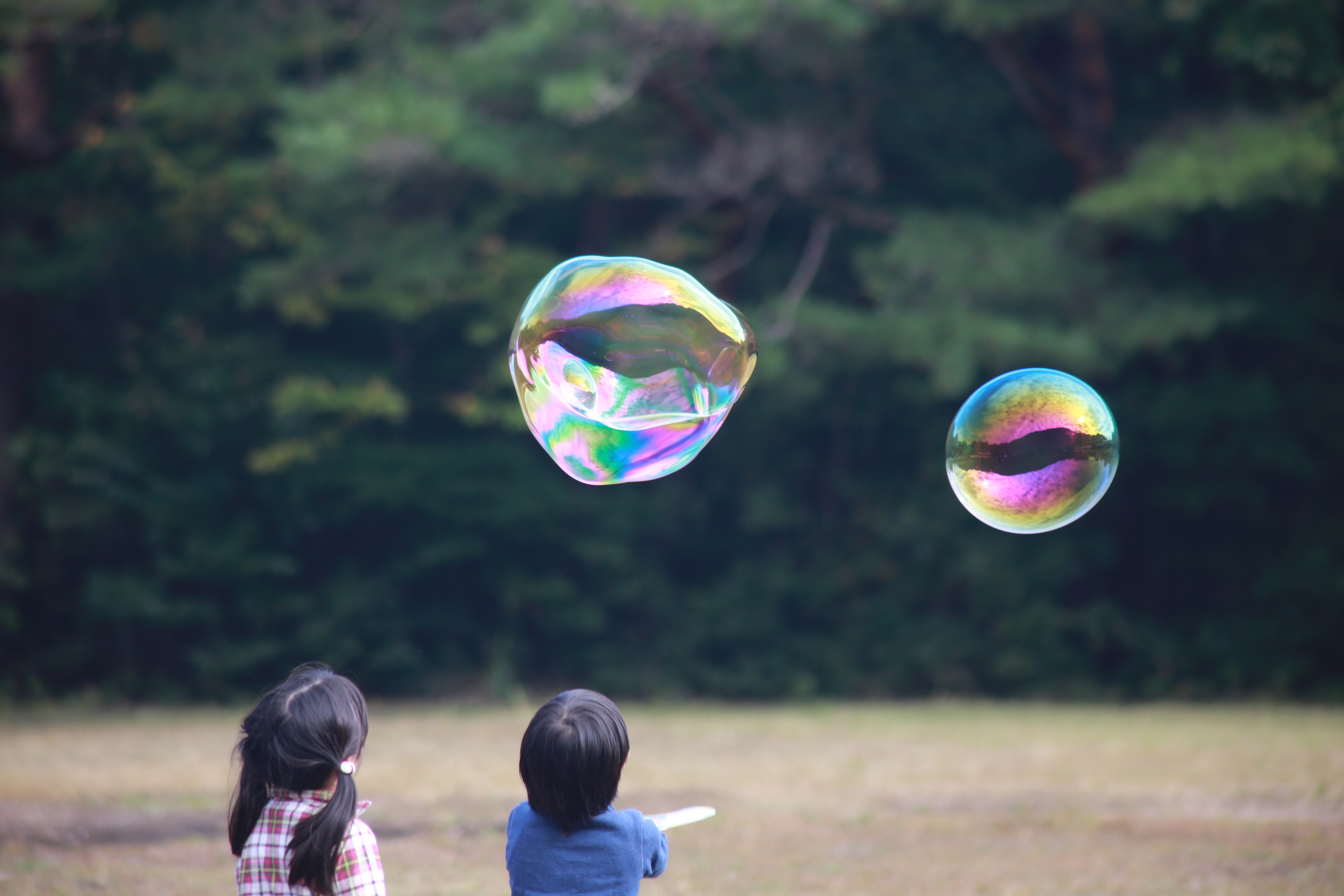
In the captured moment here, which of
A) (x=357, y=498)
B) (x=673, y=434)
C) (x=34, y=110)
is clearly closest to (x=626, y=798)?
(x=673, y=434)

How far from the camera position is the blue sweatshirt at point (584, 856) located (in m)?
2.41

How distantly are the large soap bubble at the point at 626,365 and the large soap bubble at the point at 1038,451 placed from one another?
0.87 meters

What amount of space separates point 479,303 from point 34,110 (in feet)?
15.2

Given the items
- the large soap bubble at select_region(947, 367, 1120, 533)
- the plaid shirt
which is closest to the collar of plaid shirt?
the plaid shirt

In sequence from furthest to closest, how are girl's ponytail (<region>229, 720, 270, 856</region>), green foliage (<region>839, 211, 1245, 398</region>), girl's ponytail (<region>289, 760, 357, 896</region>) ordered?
green foliage (<region>839, 211, 1245, 398</region>) → girl's ponytail (<region>229, 720, 270, 856</region>) → girl's ponytail (<region>289, 760, 357, 896</region>)

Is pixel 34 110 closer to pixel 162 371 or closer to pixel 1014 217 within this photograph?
pixel 162 371

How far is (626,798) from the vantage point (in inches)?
263

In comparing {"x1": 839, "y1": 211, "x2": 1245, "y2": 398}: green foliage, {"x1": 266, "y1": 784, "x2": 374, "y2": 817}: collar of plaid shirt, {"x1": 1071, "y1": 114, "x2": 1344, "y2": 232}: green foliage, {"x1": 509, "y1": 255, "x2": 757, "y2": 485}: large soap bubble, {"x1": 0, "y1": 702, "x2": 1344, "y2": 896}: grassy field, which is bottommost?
{"x1": 0, "y1": 702, "x2": 1344, "y2": 896}: grassy field

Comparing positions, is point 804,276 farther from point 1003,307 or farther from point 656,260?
point 1003,307

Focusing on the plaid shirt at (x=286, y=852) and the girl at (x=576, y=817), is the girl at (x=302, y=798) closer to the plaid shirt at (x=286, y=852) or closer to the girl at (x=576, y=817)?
the plaid shirt at (x=286, y=852)

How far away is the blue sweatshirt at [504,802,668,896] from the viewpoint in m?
2.41

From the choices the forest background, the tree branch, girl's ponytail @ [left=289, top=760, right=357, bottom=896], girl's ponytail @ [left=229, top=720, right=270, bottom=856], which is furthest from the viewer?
the tree branch

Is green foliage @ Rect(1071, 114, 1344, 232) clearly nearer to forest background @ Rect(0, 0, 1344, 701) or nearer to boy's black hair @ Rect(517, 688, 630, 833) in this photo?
forest background @ Rect(0, 0, 1344, 701)

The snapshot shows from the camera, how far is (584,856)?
7.96ft
